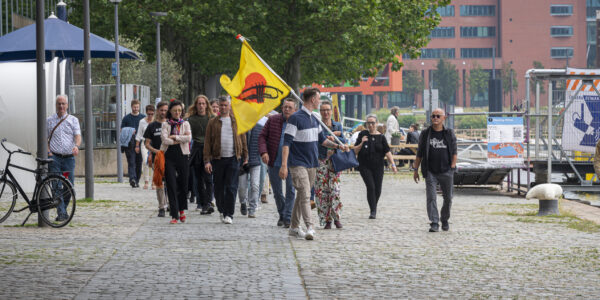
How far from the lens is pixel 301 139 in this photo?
11781mm

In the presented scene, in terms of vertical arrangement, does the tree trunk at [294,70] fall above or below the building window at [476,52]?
below

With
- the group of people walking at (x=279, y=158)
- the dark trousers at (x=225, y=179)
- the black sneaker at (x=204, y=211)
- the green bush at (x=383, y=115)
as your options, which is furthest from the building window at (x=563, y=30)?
the dark trousers at (x=225, y=179)

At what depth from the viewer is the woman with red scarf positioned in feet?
44.8

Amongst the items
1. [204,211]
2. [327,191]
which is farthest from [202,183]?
[327,191]

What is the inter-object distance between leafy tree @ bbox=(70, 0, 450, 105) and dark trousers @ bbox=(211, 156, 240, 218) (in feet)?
76.5

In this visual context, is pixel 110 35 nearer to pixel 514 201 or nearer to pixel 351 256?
pixel 514 201

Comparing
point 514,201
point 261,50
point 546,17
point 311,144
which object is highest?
point 546,17

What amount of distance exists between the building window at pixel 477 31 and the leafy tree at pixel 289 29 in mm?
99216

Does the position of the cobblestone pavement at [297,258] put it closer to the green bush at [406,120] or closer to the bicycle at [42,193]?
the bicycle at [42,193]

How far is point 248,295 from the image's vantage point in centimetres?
756

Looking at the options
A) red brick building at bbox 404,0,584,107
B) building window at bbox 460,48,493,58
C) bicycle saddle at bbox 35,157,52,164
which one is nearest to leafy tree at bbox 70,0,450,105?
bicycle saddle at bbox 35,157,52,164

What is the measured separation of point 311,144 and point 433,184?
225 centimetres

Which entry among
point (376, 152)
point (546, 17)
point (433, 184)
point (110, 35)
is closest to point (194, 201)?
point (376, 152)

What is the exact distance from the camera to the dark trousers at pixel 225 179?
543 inches
